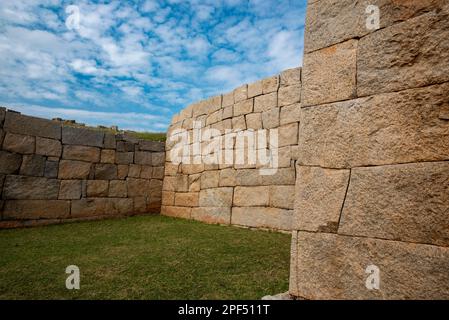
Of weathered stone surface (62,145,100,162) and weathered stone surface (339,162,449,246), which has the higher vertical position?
weathered stone surface (62,145,100,162)

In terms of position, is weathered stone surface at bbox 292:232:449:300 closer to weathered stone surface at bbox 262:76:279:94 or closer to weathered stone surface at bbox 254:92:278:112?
weathered stone surface at bbox 254:92:278:112

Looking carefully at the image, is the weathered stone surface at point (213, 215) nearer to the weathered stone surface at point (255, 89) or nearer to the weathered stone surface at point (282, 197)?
the weathered stone surface at point (282, 197)

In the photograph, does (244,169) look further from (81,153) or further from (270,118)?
(81,153)

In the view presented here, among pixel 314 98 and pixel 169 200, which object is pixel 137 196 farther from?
pixel 314 98

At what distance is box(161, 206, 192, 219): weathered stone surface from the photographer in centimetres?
741

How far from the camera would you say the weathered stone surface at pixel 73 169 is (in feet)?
22.0

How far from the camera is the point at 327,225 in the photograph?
1.94 metres

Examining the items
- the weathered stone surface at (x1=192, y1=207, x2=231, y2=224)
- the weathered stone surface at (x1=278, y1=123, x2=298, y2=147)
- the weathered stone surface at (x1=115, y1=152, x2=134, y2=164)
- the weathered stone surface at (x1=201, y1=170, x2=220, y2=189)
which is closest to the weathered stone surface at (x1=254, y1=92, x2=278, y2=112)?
the weathered stone surface at (x1=278, y1=123, x2=298, y2=147)

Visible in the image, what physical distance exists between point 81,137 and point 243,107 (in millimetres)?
3890

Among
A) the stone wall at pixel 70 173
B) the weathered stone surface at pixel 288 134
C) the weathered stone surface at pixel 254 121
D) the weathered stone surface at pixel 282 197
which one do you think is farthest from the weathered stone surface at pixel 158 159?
the weathered stone surface at pixel 288 134

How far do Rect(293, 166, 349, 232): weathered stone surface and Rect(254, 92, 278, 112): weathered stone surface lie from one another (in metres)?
3.82

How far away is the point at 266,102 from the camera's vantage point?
19.3 feet
